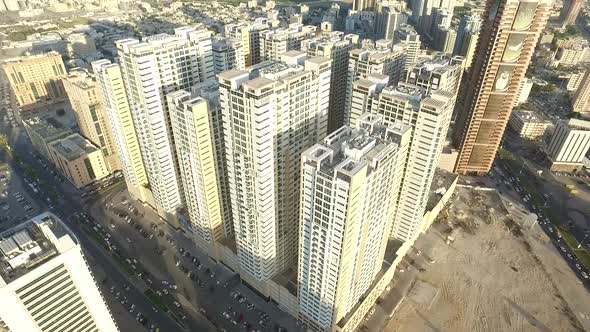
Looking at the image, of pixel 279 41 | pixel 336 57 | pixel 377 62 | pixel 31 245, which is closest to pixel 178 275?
pixel 31 245

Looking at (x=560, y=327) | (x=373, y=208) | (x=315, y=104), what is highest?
(x=315, y=104)

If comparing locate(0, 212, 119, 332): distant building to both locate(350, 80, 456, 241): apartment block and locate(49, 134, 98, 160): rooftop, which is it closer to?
locate(350, 80, 456, 241): apartment block

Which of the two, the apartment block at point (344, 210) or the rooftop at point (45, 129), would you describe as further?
the rooftop at point (45, 129)

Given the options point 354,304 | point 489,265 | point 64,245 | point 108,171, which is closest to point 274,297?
point 354,304

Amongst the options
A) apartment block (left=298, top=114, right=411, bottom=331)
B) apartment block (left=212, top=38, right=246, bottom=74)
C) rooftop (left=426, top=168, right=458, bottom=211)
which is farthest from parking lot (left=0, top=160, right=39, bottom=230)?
rooftop (left=426, top=168, right=458, bottom=211)

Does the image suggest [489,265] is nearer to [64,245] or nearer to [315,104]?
[315,104]

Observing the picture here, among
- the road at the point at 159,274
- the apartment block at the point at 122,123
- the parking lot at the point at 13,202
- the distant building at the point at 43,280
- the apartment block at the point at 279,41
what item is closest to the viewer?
the distant building at the point at 43,280

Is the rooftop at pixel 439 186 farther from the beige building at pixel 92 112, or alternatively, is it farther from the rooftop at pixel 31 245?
the beige building at pixel 92 112

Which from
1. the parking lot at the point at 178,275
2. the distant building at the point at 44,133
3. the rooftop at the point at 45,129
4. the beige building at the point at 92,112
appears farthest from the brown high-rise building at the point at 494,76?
the rooftop at the point at 45,129
